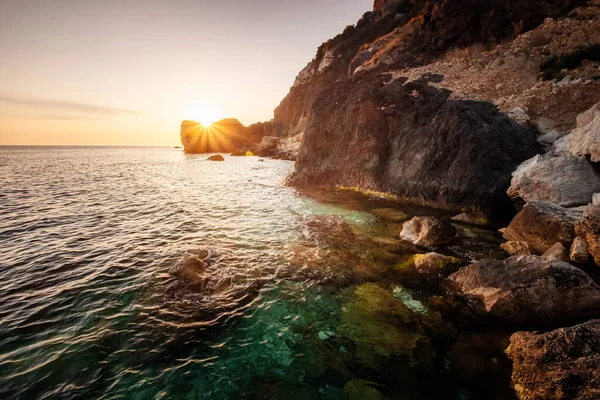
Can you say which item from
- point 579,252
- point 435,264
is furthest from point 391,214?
point 579,252

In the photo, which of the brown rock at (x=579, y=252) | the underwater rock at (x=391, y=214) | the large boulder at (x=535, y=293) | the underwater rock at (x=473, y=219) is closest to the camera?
the large boulder at (x=535, y=293)

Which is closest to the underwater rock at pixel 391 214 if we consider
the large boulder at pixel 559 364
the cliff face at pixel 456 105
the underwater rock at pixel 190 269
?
the cliff face at pixel 456 105

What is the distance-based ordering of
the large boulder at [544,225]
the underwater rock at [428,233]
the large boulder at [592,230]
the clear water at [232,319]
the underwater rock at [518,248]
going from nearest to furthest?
the clear water at [232,319] → the large boulder at [592,230] → the large boulder at [544,225] → the underwater rock at [518,248] → the underwater rock at [428,233]

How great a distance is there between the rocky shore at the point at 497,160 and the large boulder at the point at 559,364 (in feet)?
0.05

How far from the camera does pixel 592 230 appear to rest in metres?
7.47

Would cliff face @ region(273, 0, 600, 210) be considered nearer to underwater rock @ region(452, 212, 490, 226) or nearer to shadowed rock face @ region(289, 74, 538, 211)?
shadowed rock face @ region(289, 74, 538, 211)

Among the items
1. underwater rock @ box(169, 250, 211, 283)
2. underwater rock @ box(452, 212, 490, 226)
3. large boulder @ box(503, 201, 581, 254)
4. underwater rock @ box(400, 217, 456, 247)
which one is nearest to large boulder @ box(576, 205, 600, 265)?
large boulder @ box(503, 201, 581, 254)

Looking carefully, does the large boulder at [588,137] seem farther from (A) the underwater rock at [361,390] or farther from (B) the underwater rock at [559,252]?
(A) the underwater rock at [361,390]

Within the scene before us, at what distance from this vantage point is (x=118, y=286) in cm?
792

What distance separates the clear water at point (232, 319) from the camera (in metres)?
4.77

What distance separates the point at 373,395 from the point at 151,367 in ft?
14.6

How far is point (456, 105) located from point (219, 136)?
12797cm

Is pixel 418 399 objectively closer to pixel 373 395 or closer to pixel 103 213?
pixel 373 395

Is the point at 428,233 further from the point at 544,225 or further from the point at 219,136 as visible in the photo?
the point at 219,136
